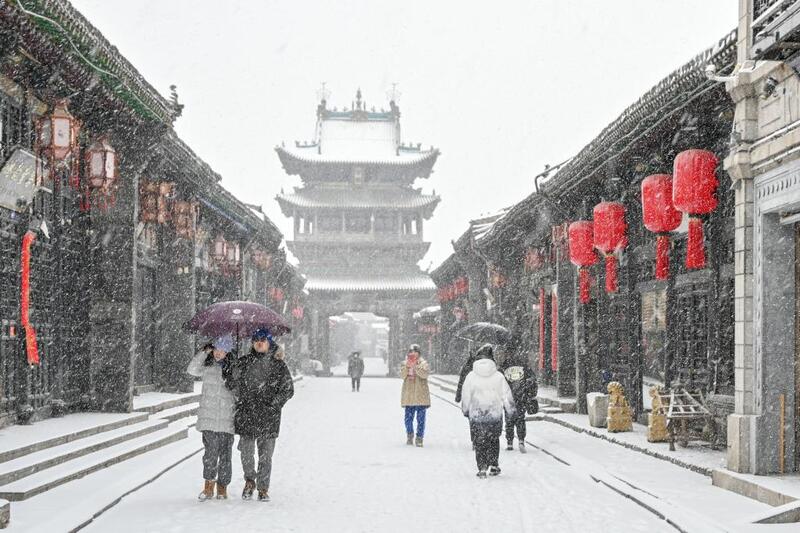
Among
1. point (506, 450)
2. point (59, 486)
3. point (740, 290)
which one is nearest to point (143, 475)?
point (59, 486)

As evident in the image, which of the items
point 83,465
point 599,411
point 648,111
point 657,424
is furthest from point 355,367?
point 83,465

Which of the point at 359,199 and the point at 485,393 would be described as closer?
the point at 485,393

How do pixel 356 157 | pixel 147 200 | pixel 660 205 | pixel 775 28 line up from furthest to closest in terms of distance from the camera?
pixel 356 157 → pixel 147 200 → pixel 660 205 → pixel 775 28

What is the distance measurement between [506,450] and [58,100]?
7.72 meters

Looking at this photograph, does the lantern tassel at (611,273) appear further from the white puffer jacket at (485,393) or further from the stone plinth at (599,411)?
the white puffer jacket at (485,393)

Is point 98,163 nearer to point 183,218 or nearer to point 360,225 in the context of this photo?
point 183,218

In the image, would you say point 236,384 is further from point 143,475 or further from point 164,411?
point 164,411

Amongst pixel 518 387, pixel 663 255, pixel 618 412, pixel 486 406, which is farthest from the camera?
pixel 618 412

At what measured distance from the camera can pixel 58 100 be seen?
13602 mm

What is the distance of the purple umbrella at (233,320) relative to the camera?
30.3 ft

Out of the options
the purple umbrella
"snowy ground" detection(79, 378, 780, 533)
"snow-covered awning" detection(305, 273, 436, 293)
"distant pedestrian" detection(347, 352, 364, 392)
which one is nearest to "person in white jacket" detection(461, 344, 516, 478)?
"snowy ground" detection(79, 378, 780, 533)

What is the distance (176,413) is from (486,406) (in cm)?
765

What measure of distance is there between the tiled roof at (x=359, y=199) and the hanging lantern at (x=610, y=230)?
127ft

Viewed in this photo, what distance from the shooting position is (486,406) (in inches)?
438
